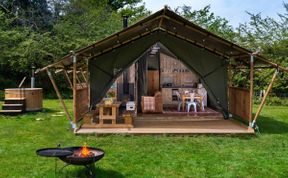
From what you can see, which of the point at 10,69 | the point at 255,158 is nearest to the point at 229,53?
the point at 255,158

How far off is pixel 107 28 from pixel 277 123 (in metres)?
15.5

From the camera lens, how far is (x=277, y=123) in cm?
1084

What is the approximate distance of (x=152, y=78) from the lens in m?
13.1

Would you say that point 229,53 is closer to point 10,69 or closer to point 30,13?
point 10,69

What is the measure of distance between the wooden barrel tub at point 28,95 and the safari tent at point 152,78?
183cm

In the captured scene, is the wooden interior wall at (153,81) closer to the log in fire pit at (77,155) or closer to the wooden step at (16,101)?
the wooden step at (16,101)

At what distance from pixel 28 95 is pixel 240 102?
677 centimetres

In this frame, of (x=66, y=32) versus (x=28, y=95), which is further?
(x=66, y=32)

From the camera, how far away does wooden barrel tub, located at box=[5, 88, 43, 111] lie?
12492 millimetres

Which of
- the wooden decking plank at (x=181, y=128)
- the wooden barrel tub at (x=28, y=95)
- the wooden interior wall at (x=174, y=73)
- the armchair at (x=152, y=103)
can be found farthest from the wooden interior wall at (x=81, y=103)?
the wooden interior wall at (x=174, y=73)

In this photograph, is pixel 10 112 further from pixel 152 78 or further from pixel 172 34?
pixel 172 34

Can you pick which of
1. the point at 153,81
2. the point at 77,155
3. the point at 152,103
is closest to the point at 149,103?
the point at 152,103

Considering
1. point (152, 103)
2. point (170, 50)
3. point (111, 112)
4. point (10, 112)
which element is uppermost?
point (170, 50)

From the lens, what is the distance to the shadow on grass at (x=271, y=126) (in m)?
9.36
